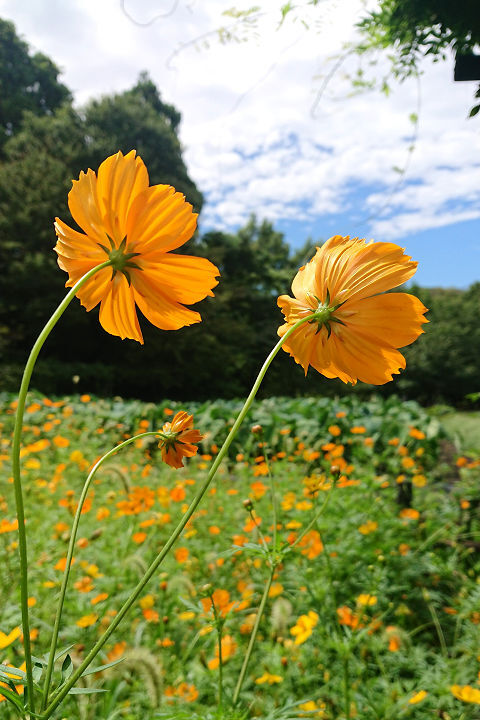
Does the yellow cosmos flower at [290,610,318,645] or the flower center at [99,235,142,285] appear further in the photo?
the yellow cosmos flower at [290,610,318,645]

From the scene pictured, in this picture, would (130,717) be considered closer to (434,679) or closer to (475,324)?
(434,679)

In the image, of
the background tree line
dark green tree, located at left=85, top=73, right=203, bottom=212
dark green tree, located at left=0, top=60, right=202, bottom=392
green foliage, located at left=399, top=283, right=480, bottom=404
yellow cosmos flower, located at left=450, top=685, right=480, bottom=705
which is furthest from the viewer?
green foliage, located at left=399, top=283, right=480, bottom=404

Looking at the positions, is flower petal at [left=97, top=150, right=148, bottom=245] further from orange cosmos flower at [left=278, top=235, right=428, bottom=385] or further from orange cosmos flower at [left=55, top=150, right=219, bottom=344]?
orange cosmos flower at [left=278, top=235, right=428, bottom=385]

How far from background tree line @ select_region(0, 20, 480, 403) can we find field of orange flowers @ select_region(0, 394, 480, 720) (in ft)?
27.1

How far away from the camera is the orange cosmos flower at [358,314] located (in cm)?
41

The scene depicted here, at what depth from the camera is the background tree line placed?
1166 centimetres

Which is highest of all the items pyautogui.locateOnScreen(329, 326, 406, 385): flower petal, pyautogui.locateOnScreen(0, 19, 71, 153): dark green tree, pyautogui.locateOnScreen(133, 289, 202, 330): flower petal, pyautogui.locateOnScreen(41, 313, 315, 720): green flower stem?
pyautogui.locateOnScreen(0, 19, 71, 153): dark green tree

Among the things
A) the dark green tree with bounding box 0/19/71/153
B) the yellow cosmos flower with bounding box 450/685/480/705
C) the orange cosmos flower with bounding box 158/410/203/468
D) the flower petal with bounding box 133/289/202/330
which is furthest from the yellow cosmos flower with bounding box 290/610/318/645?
the dark green tree with bounding box 0/19/71/153

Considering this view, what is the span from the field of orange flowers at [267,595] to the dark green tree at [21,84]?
1535 centimetres

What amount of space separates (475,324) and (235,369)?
38.0 feet

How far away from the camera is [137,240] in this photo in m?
0.40

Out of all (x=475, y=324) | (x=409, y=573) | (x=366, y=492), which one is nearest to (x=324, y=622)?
(x=409, y=573)

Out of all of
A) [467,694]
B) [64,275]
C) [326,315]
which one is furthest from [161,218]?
[64,275]

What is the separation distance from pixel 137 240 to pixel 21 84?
1886cm
